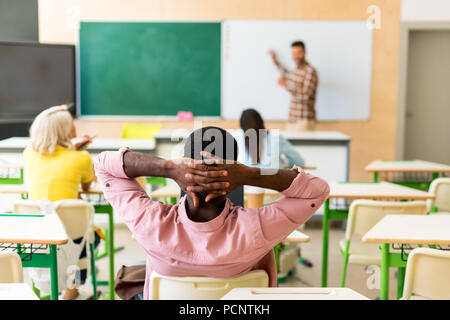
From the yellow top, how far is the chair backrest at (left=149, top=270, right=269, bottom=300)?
29.9 inches

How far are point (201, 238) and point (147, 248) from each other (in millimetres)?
143

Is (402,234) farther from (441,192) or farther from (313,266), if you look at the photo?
(313,266)

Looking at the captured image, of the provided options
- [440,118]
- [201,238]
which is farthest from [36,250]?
[440,118]

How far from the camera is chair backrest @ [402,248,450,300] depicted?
143 centimetres

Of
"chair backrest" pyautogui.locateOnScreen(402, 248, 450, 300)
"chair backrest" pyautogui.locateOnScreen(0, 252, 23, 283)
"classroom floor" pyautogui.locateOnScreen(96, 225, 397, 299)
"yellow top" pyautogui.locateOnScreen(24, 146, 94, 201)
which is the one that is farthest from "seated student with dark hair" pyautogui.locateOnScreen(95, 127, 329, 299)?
"classroom floor" pyautogui.locateOnScreen(96, 225, 397, 299)

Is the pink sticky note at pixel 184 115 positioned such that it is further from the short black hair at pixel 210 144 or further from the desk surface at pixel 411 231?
the short black hair at pixel 210 144

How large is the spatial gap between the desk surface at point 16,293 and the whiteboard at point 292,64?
456 cm

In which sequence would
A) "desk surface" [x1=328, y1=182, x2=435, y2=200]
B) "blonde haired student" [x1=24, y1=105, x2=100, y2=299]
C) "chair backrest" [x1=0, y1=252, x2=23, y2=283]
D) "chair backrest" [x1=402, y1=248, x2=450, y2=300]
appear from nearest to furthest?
"chair backrest" [x1=0, y1=252, x2=23, y2=283] < "chair backrest" [x1=402, y1=248, x2=450, y2=300] < "blonde haired student" [x1=24, y1=105, x2=100, y2=299] < "desk surface" [x1=328, y1=182, x2=435, y2=200]

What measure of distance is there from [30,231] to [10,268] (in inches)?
13.1

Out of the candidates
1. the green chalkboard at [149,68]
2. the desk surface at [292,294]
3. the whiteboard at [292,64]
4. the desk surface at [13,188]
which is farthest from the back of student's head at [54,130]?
the whiteboard at [292,64]

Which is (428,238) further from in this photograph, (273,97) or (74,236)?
(273,97)

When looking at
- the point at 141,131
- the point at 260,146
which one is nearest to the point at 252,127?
the point at 260,146

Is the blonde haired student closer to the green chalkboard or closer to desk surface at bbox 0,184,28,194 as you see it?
desk surface at bbox 0,184,28,194

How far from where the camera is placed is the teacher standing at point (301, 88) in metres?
4.98
